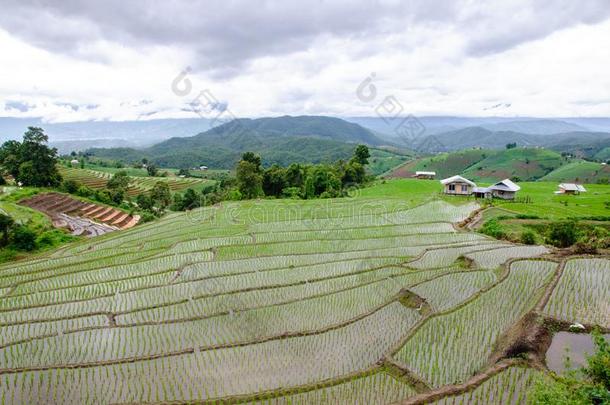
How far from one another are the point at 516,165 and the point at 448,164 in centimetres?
1830

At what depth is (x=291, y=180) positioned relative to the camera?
5131cm

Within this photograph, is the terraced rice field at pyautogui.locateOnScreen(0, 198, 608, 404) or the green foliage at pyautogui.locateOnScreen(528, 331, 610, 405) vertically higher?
the green foliage at pyautogui.locateOnScreen(528, 331, 610, 405)

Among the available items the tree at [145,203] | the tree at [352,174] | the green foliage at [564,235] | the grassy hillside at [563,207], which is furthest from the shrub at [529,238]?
the tree at [145,203]

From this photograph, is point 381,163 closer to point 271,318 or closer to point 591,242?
point 591,242

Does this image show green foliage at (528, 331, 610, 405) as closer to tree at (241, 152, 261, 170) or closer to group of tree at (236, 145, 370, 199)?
group of tree at (236, 145, 370, 199)

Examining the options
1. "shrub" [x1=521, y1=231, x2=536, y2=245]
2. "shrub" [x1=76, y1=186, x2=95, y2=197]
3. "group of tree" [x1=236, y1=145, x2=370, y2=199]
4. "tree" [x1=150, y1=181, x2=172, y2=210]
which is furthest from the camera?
"tree" [x1=150, y1=181, x2=172, y2=210]

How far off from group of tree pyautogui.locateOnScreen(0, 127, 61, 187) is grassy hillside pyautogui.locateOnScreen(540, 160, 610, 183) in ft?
310

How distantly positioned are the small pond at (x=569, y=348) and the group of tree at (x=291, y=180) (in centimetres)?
3485

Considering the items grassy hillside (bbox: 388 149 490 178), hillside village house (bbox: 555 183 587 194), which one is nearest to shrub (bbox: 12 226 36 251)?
hillside village house (bbox: 555 183 587 194)

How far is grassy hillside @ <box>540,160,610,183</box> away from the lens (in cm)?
8139

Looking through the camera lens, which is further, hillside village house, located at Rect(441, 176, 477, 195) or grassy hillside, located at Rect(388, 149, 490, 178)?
grassy hillside, located at Rect(388, 149, 490, 178)

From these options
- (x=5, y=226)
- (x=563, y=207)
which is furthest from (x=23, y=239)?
(x=563, y=207)

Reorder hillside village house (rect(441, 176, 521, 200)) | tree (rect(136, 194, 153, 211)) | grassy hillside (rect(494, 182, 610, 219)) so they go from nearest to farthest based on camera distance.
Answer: grassy hillside (rect(494, 182, 610, 219)) < hillside village house (rect(441, 176, 521, 200)) < tree (rect(136, 194, 153, 211))

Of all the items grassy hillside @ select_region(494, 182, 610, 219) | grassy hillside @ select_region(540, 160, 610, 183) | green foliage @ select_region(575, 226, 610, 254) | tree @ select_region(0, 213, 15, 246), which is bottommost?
grassy hillside @ select_region(540, 160, 610, 183)
